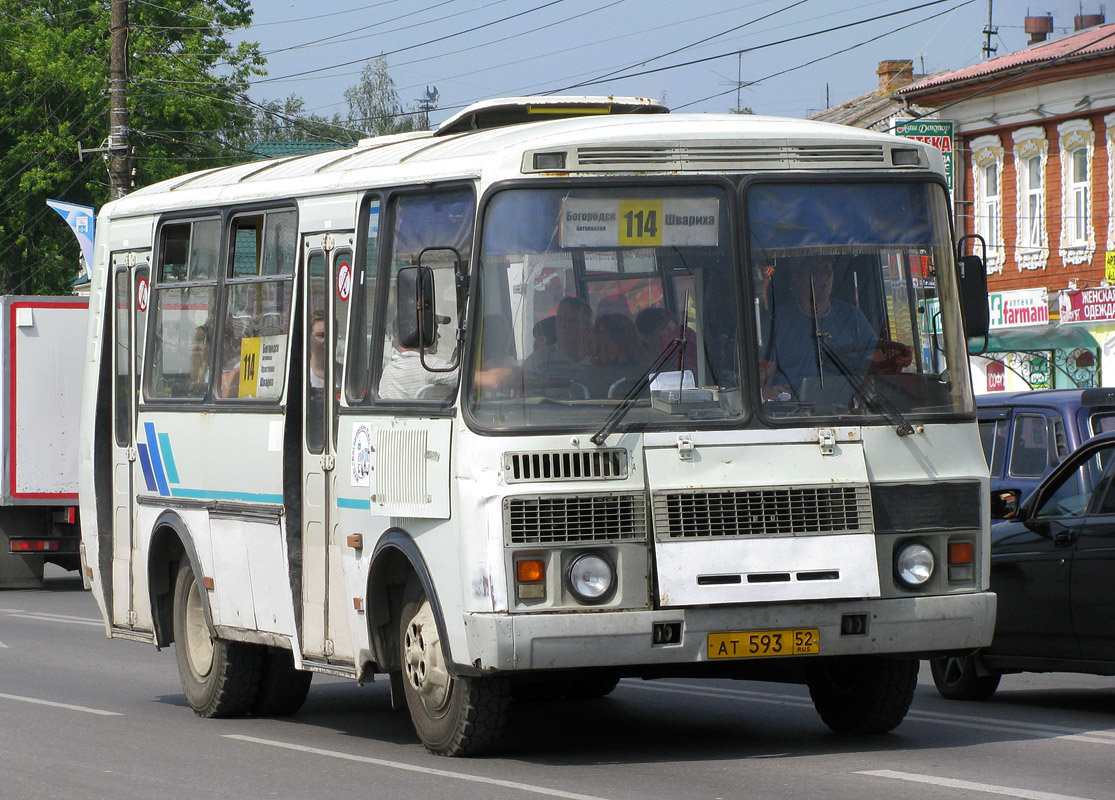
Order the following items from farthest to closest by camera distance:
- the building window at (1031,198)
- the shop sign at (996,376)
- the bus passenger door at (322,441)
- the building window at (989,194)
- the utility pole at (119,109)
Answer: the building window at (989,194)
the shop sign at (996,376)
the building window at (1031,198)
the utility pole at (119,109)
the bus passenger door at (322,441)

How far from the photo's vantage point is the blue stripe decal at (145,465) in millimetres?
12102

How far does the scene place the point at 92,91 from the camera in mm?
55750

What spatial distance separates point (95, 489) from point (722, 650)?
5419 mm

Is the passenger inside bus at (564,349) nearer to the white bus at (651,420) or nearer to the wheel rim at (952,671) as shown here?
the white bus at (651,420)

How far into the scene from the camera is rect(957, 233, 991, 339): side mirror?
9297 mm

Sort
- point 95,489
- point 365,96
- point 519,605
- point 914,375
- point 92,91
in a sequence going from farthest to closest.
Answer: point 365,96 → point 92,91 → point 95,489 → point 914,375 → point 519,605

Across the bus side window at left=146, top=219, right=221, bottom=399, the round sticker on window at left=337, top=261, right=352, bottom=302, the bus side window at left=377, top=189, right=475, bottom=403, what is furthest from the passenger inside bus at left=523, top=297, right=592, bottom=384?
the bus side window at left=146, top=219, right=221, bottom=399

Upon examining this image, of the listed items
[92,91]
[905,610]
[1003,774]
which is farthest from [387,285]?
[92,91]

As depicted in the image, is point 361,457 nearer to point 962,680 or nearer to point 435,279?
point 435,279

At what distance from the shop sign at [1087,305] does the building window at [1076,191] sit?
0.77 m

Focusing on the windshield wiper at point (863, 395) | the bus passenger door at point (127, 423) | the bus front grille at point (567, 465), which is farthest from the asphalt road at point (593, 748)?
the windshield wiper at point (863, 395)

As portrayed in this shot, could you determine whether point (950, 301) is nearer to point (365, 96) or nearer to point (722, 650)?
point (722, 650)

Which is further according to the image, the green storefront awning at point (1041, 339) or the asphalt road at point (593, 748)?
the green storefront awning at point (1041, 339)

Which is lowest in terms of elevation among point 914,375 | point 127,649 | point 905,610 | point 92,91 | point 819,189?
point 127,649
